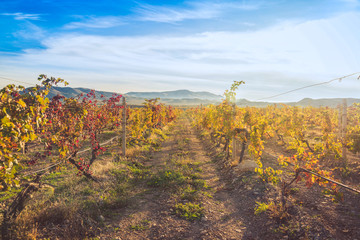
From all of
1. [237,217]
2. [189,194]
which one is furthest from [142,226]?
[237,217]

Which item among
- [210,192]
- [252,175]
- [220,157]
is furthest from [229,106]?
[210,192]

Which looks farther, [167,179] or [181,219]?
[167,179]

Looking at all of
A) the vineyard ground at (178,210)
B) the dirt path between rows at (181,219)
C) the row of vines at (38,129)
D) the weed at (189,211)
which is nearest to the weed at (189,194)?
the vineyard ground at (178,210)

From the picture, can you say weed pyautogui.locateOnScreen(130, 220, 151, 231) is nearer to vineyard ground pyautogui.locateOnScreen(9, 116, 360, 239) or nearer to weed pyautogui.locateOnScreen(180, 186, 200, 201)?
vineyard ground pyautogui.locateOnScreen(9, 116, 360, 239)

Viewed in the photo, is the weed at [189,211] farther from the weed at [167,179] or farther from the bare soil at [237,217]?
the weed at [167,179]

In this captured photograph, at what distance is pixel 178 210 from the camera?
5.28 metres

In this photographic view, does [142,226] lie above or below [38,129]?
below

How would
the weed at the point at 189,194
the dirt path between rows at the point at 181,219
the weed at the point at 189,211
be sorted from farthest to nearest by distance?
the weed at the point at 189,194
the weed at the point at 189,211
the dirt path between rows at the point at 181,219

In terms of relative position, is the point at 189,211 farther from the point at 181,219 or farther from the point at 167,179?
the point at 167,179

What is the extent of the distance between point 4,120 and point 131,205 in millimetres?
3900

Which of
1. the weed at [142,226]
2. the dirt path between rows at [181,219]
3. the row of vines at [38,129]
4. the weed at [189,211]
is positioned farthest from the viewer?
the weed at [189,211]

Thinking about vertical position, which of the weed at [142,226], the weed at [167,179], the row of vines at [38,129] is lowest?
the weed at [142,226]

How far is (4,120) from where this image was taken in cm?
289

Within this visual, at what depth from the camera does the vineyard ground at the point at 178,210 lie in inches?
168
